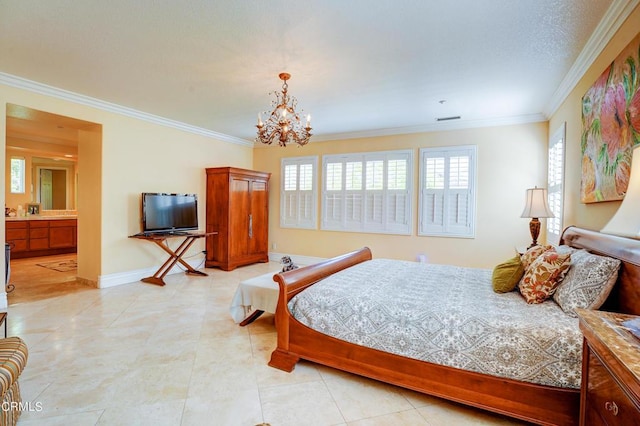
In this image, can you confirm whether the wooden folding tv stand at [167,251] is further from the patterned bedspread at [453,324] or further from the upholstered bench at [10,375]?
the patterned bedspread at [453,324]

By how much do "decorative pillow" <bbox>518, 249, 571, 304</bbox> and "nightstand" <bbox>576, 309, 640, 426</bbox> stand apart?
2.53 ft

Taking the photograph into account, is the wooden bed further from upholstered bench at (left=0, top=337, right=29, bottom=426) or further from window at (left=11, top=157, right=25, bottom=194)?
window at (left=11, top=157, right=25, bottom=194)

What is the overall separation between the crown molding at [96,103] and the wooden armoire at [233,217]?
0.77 meters

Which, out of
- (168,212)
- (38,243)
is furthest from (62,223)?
(168,212)

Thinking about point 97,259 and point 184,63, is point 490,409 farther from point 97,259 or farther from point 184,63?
point 97,259

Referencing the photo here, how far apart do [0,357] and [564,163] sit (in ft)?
16.3

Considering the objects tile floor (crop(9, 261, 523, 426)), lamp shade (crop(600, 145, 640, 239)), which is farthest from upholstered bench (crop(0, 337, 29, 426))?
lamp shade (crop(600, 145, 640, 239))

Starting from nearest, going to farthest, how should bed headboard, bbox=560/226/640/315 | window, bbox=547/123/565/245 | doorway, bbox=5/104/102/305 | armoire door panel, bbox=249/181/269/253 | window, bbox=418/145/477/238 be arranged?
bed headboard, bbox=560/226/640/315 → window, bbox=547/123/565/245 → doorway, bbox=5/104/102/305 → window, bbox=418/145/477/238 → armoire door panel, bbox=249/181/269/253

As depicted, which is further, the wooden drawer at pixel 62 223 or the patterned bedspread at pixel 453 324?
the wooden drawer at pixel 62 223

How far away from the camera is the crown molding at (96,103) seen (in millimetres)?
3416

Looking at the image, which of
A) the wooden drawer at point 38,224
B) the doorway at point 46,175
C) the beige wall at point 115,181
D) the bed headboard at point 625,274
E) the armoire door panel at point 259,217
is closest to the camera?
the bed headboard at point 625,274

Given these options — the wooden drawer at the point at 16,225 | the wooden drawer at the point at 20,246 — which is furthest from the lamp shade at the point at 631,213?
the wooden drawer at the point at 20,246

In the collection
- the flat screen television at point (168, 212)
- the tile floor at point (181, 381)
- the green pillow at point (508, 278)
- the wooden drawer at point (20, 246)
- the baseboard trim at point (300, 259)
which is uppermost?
the flat screen television at point (168, 212)

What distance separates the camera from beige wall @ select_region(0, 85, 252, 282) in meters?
4.29
